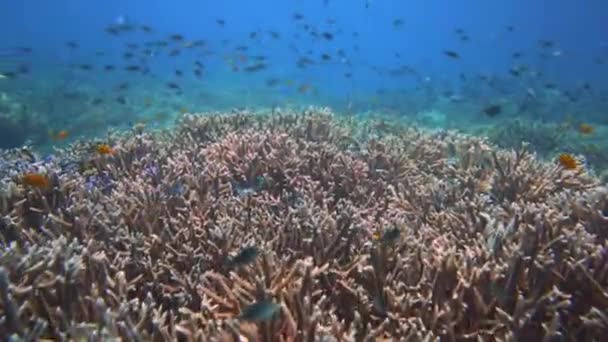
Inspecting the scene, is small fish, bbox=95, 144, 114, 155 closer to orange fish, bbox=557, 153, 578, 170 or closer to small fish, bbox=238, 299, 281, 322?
small fish, bbox=238, 299, 281, 322

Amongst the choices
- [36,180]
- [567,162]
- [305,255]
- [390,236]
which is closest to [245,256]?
[305,255]

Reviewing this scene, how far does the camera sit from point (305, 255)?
163 inches

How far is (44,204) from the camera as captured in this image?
5.22 m

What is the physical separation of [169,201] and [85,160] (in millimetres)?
2783

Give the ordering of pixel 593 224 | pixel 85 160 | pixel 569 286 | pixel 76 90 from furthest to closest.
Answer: pixel 76 90
pixel 85 160
pixel 593 224
pixel 569 286

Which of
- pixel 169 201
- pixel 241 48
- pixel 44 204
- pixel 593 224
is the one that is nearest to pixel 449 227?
pixel 593 224

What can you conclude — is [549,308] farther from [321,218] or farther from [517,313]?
[321,218]

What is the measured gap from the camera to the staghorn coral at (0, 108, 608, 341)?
10.4 ft

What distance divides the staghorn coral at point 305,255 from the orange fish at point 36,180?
0.37 feet

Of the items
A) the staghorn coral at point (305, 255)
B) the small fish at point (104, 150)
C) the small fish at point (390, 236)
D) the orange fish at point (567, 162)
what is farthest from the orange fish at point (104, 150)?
the orange fish at point (567, 162)

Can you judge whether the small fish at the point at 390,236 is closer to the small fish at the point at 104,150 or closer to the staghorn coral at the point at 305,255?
the staghorn coral at the point at 305,255

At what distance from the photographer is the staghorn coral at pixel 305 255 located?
316 centimetres

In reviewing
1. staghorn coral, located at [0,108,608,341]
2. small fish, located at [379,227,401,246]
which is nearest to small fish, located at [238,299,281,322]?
staghorn coral, located at [0,108,608,341]

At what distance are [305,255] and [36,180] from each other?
3456 millimetres
